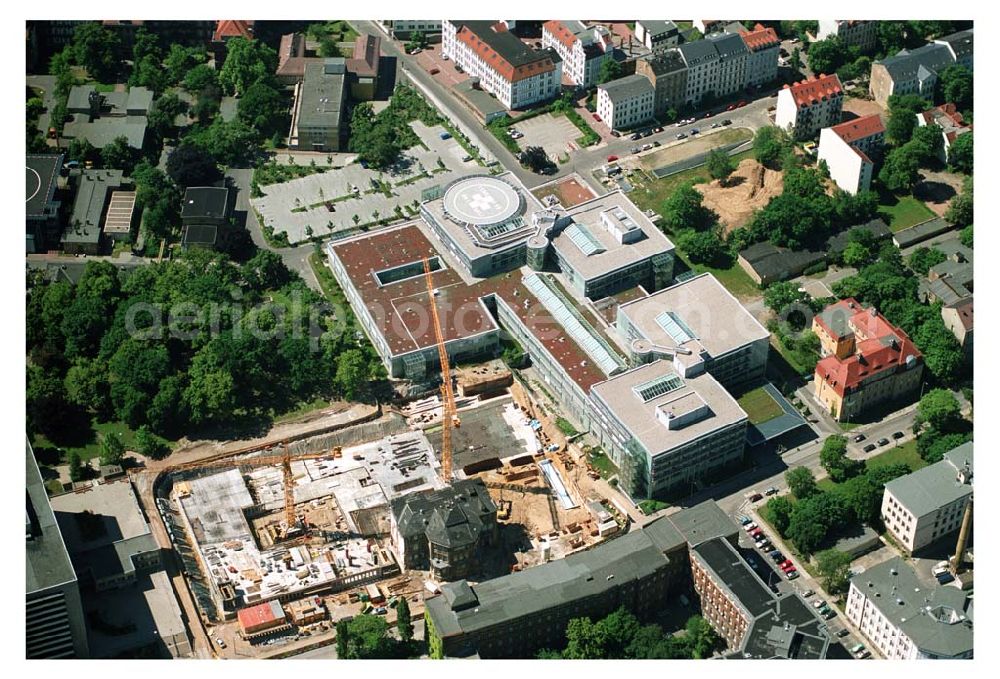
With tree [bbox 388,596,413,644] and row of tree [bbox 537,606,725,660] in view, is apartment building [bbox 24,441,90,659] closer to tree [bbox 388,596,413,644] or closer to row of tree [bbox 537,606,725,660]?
tree [bbox 388,596,413,644]

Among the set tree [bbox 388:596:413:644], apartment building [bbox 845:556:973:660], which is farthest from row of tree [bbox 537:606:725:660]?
apartment building [bbox 845:556:973:660]

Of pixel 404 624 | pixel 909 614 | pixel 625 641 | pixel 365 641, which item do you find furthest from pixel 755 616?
pixel 365 641

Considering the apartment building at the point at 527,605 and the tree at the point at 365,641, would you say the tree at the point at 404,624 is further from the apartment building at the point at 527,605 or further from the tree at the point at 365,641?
the apartment building at the point at 527,605

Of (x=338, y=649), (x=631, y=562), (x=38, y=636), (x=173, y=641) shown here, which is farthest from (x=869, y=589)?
(x=38, y=636)

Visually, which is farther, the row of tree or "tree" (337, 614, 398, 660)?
"tree" (337, 614, 398, 660)

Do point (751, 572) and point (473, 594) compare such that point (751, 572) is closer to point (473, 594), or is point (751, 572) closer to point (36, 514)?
point (473, 594)

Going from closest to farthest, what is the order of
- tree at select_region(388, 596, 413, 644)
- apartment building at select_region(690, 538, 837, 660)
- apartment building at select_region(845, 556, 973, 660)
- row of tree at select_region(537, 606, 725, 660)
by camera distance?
1. apartment building at select_region(845, 556, 973, 660)
2. apartment building at select_region(690, 538, 837, 660)
3. row of tree at select_region(537, 606, 725, 660)
4. tree at select_region(388, 596, 413, 644)

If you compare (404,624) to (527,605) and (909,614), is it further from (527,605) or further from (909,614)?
(909,614)
